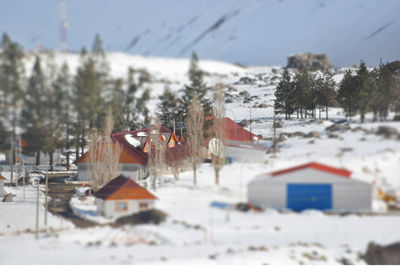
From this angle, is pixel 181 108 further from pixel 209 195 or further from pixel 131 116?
pixel 209 195

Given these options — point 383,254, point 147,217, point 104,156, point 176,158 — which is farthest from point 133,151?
point 383,254

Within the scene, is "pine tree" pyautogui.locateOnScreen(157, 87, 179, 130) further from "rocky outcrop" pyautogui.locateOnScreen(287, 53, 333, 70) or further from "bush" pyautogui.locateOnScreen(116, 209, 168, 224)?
"bush" pyautogui.locateOnScreen(116, 209, 168, 224)

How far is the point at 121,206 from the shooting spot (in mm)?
5699

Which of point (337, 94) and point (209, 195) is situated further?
point (337, 94)

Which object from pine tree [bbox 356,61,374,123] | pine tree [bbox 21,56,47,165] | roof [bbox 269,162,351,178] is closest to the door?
roof [bbox 269,162,351,178]

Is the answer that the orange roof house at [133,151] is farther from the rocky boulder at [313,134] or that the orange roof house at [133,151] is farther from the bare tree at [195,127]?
the rocky boulder at [313,134]

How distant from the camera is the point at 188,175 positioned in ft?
19.9

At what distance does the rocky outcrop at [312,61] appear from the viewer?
7906 mm

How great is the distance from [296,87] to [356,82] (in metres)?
1.28

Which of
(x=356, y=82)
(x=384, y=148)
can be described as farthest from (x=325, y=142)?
(x=356, y=82)

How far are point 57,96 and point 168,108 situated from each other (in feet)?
7.78

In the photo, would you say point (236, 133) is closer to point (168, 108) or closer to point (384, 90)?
point (168, 108)

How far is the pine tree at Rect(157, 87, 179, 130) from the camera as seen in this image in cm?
774

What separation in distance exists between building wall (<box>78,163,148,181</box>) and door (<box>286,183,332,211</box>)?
2651 mm
